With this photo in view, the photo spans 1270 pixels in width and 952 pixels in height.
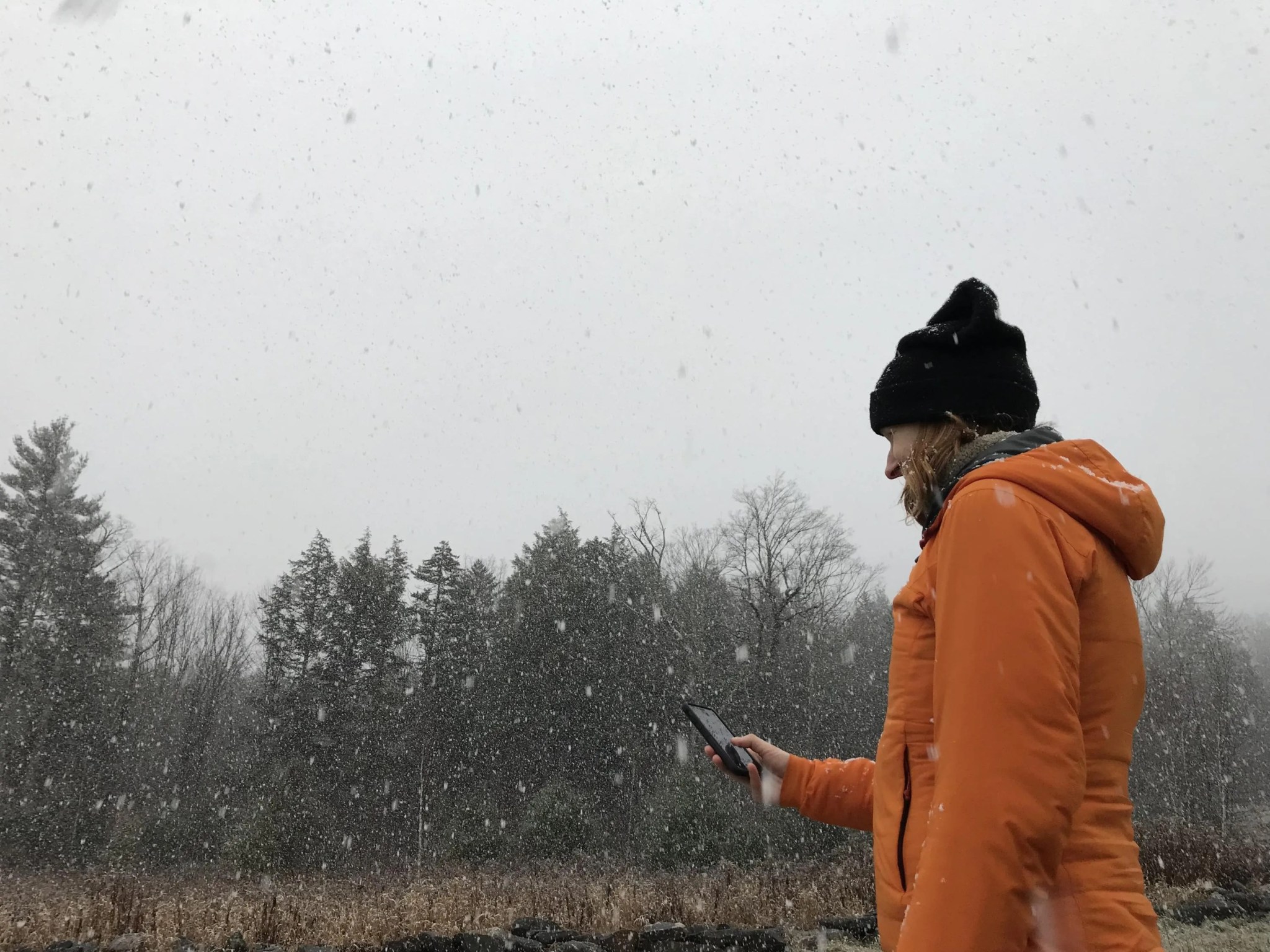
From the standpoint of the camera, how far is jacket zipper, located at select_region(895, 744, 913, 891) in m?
1.36

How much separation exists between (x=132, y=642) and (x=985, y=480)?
139 ft

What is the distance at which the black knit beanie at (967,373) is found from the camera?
161cm

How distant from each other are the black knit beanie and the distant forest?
19.2 m

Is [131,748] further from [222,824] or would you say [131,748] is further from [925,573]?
[925,573]

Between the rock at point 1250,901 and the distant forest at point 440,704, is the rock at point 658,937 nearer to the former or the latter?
the rock at point 1250,901

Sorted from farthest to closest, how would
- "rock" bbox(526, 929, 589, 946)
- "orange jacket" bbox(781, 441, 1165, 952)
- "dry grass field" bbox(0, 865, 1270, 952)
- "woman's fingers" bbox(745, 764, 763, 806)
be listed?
"dry grass field" bbox(0, 865, 1270, 952) < "rock" bbox(526, 929, 589, 946) < "woman's fingers" bbox(745, 764, 763, 806) < "orange jacket" bbox(781, 441, 1165, 952)

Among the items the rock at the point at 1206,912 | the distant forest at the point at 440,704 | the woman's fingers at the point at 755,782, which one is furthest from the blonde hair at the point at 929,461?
the distant forest at the point at 440,704

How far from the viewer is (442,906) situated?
1088 centimetres

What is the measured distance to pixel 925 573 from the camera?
1.39 metres

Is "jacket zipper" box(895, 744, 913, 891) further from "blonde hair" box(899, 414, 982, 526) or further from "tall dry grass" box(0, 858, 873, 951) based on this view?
"tall dry grass" box(0, 858, 873, 951)

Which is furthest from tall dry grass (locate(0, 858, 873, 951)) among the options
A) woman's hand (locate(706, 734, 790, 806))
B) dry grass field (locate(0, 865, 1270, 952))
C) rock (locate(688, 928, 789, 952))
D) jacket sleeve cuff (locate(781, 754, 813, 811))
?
jacket sleeve cuff (locate(781, 754, 813, 811))

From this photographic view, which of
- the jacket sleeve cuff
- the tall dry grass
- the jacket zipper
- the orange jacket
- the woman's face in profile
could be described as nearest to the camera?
the orange jacket

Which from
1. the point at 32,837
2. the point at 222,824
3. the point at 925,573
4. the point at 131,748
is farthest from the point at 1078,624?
the point at 131,748

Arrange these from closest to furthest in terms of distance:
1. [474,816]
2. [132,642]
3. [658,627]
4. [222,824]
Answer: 1. [474,816]
2. [222,824]
3. [658,627]
4. [132,642]
